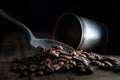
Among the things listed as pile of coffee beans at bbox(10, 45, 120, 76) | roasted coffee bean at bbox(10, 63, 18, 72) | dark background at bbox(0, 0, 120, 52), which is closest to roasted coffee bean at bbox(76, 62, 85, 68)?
pile of coffee beans at bbox(10, 45, 120, 76)

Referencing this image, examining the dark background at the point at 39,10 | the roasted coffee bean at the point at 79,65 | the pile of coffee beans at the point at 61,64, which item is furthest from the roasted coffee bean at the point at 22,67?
the dark background at the point at 39,10

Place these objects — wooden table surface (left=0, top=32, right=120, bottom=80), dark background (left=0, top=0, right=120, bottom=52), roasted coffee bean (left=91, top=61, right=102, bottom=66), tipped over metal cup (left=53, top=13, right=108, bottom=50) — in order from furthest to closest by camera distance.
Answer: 1. dark background (left=0, top=0, right=120, bottom=52)
2. tipped over metal cup (left=53, top=13, right=108, bottom=50)
3. roasted coffee bean (left=91, top=61, right=102, bottom=66)
4. wooden table surface (left=0, top=32, right=120, bottom=80)

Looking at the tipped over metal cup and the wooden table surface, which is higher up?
the tipped over metal cup

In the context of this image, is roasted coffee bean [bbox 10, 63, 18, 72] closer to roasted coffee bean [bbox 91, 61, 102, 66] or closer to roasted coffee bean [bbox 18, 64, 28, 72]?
roasted coffee bean [bbox 18, 64, 28, 72]

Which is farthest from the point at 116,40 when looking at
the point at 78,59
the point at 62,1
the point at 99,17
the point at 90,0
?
the point at 78,59

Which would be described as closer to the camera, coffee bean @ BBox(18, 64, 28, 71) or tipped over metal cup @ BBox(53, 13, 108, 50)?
coffee bean @ BBox(18, 64, 28, 71)

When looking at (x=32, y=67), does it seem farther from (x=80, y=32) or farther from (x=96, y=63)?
(x=80, y=32)

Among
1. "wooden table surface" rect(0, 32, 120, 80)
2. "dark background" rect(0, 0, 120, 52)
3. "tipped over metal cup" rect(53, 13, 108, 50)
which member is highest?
"dark background" rect(0, 0, 120, 52)
